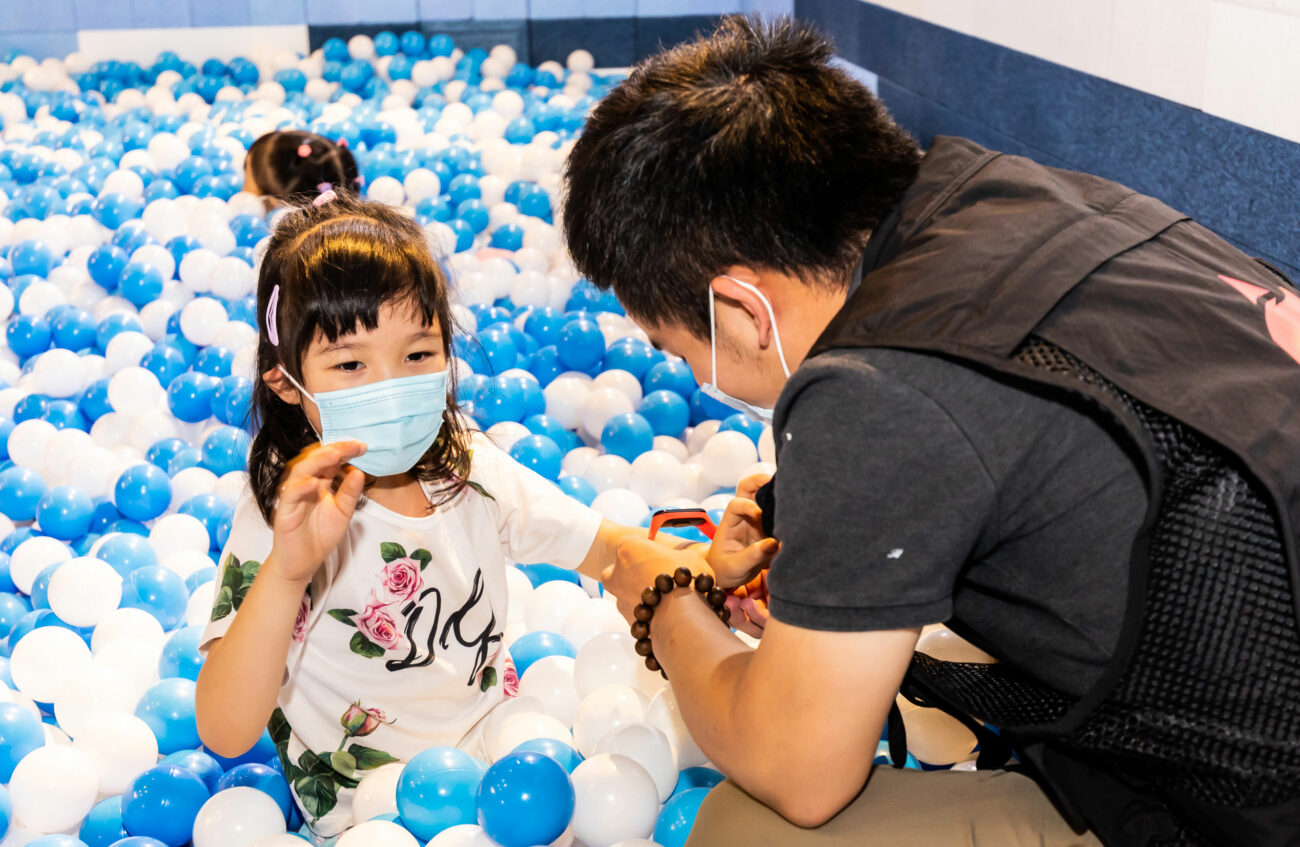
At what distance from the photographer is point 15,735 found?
62.3 inches

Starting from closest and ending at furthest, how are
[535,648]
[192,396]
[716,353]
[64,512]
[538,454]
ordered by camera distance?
[716,353] < [535,648] < [64,512] < [538,454] < [192,396]

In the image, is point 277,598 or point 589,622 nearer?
point 277,598

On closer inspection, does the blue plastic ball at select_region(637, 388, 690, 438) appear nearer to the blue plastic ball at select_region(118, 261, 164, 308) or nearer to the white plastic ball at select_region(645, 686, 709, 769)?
the white plastic ball at select_region(645, 686, 709, 769)

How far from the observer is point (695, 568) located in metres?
1.38

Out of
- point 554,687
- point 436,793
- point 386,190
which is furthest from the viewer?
point 386,190

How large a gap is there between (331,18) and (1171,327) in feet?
18.3

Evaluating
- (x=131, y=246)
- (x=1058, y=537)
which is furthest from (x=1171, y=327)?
(x=131, y=246)

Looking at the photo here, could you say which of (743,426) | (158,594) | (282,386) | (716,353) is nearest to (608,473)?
(743,426)

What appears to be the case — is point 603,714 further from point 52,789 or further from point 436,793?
point 52,789

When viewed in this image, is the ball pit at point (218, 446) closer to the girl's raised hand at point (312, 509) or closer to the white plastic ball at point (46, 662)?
the white plastic ball at point (46, 662)

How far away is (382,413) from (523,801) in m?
0.44

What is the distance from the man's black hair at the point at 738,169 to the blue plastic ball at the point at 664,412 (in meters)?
1.50

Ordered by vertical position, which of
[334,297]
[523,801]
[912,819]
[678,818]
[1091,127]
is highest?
[334,297]

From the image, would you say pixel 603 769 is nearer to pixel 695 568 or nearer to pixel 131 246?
pixel 695 568
